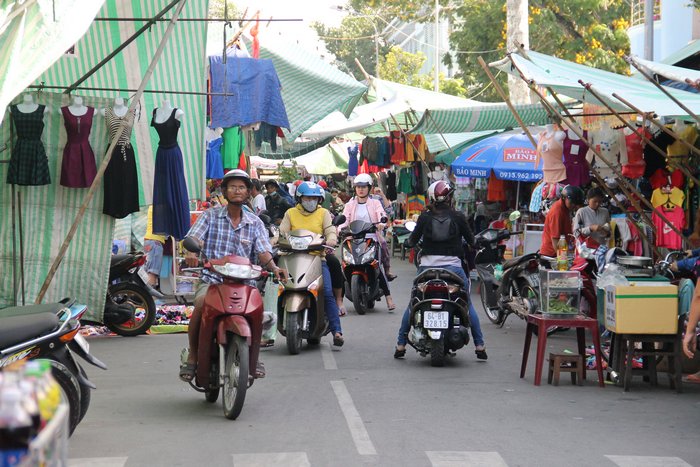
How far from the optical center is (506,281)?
14000 mm

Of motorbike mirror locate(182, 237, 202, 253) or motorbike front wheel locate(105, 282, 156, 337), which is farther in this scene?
motorbike front wheel locate(105, 282, 156, 337)

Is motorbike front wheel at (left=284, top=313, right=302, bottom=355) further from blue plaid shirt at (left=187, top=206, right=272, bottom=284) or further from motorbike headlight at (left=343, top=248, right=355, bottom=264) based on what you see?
motorbike headlight at (left=343, top=248, right=355, bottom=264)

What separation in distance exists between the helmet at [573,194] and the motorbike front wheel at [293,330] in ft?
15.1

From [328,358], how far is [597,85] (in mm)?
3871

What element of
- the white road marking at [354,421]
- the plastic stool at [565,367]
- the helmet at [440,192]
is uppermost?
the helmet at [440,192]

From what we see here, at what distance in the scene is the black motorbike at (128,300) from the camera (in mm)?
12906

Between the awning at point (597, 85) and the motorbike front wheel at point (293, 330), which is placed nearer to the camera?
the awning at point (597, 85)

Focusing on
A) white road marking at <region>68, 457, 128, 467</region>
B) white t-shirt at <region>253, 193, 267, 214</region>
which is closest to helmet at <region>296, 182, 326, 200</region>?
white road marking at <region>68, 457, 128, 467</region>

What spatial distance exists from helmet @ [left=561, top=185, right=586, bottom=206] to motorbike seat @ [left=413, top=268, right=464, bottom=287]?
4.04 metres

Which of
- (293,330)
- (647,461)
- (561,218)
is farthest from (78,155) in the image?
(647,461)

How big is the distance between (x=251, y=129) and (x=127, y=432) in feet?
31.6

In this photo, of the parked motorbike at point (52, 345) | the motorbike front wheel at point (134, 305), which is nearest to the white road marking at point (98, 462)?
the parked motorbike at point (52, 345)

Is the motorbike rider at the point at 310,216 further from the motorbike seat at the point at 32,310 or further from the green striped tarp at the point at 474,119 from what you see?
the green striped tarp at the point at 474,119

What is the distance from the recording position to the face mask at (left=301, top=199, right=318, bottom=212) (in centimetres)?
1214
